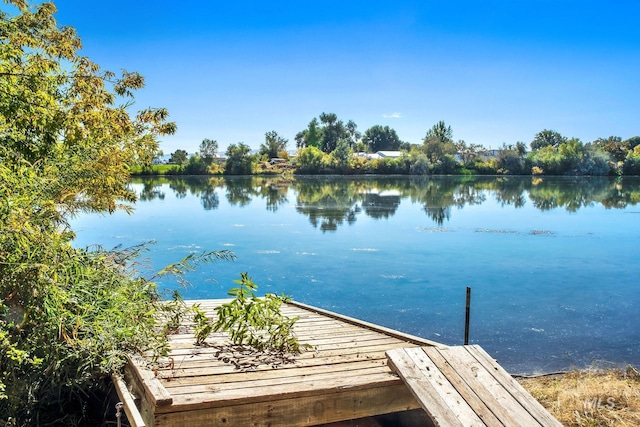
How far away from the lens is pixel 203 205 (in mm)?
32781

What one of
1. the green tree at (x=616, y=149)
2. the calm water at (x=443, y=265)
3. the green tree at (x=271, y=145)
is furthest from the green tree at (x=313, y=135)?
the calm water at (x=443, y=265)

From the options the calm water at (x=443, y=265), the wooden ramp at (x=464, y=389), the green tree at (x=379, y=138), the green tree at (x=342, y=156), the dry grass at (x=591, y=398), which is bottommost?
the calm water at (x=443, y=265)

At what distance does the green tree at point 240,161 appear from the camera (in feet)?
258

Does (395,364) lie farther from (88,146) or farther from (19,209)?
(88,146)

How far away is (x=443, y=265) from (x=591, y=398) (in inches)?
364

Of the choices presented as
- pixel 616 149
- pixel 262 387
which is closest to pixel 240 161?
pixel 616 149

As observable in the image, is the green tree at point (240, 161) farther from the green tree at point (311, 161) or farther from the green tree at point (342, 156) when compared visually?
the green tree at point (342, 156)

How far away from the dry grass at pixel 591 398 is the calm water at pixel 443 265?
97cm

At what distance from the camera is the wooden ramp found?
11.5ft

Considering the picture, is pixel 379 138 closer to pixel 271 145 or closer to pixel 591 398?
pixel 271 145

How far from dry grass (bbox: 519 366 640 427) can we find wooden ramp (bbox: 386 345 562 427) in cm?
185

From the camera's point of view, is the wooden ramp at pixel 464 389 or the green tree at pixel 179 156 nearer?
the wooden ramp at pixel 464 389

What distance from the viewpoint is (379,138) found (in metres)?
123

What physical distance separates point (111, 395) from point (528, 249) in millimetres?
15864
